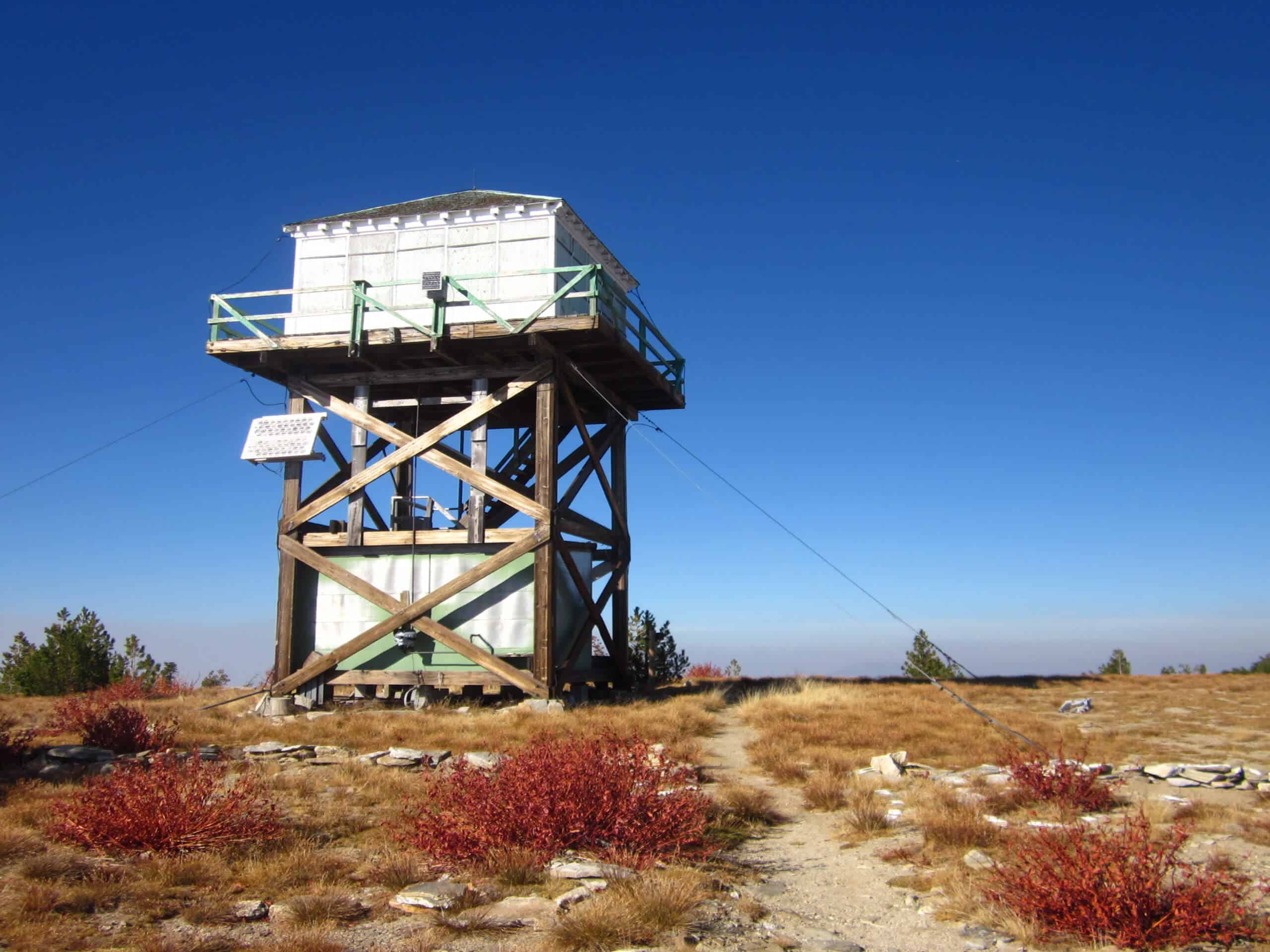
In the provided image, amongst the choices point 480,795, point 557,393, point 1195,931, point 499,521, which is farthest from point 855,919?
point 499,521

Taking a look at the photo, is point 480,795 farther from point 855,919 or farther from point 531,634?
point 531,634

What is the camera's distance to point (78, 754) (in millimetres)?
11719

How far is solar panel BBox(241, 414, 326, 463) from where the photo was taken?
64.9 ft

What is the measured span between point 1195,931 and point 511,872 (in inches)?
184

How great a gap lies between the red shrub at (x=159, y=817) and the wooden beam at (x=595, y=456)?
41.9 feet

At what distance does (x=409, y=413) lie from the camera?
2264 centimetres

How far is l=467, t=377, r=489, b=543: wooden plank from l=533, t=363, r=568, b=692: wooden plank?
1.12m

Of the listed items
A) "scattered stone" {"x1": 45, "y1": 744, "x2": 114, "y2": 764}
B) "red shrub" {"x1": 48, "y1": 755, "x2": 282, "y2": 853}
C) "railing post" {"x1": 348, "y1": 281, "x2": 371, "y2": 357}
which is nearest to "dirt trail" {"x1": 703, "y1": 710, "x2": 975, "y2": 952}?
"red shrub" {"x1": 48, "y1": 755, "x2": 282, "y2": 853}

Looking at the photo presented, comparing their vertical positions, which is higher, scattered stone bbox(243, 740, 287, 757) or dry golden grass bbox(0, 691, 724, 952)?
scattered stone bbox(243, 740, 287, 757)

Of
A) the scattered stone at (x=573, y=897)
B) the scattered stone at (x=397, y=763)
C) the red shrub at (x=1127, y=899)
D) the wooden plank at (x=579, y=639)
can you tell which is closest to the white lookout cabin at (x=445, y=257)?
the wooden plank at (x=579, y=639)

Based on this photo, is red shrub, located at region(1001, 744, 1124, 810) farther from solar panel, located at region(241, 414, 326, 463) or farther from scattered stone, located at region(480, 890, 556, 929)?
solar panel, located at region(241, 414, 326, 463)

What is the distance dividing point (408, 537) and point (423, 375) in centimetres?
359

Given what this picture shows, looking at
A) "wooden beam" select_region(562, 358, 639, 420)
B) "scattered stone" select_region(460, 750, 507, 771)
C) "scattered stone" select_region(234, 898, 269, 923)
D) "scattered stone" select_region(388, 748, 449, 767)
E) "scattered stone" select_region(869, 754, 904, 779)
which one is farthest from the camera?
"wooden beam" select_region(562, 358, 639, 420)

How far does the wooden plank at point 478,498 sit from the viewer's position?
19.1 m
